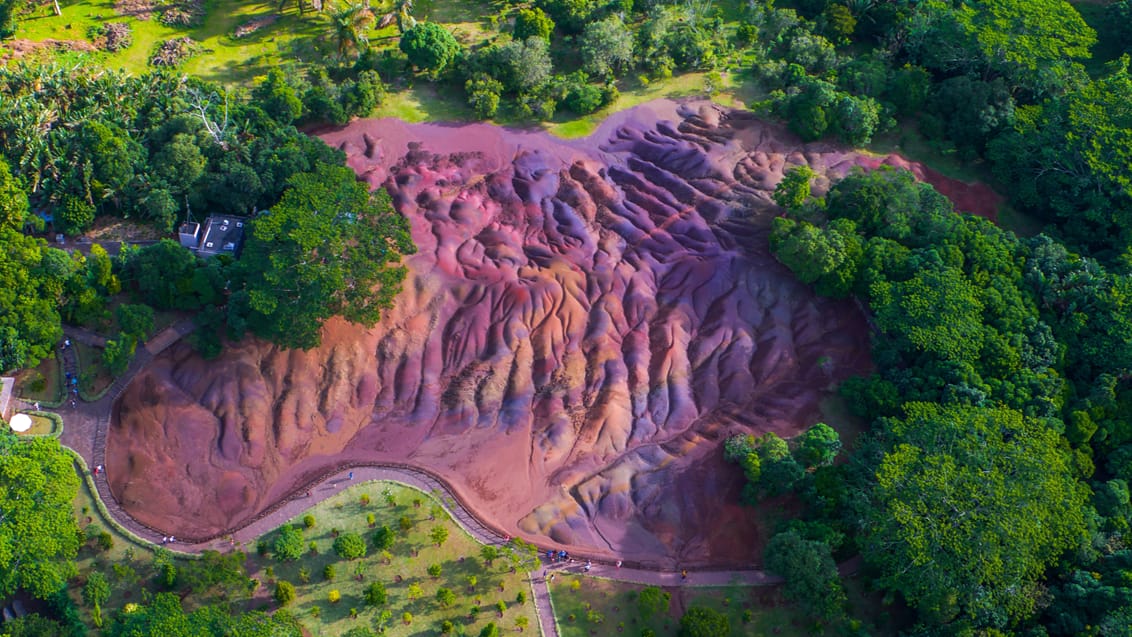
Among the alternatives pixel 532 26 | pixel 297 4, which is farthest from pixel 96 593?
pixel 297 4

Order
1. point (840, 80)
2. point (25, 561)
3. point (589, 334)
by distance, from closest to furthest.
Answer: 1. point (25, 561)
2. point (589, 334)
3. point (840, 80)

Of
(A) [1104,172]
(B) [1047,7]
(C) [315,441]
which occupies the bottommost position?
(C) [315,441]

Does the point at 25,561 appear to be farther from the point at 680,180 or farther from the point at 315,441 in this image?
the point at 680,180

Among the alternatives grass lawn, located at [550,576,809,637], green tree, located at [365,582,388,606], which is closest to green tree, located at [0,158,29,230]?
green tree, located at [365,582,388,606]

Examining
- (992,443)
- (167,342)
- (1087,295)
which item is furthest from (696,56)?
(167,342)

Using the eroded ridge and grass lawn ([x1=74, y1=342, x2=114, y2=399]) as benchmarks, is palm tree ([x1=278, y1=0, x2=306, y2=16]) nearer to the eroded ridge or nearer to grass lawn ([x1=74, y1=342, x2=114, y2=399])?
the eroded ridge

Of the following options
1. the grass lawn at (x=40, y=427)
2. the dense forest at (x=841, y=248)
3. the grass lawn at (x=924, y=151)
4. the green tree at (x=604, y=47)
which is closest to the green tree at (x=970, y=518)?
the dense forest at (x=841, y=248)

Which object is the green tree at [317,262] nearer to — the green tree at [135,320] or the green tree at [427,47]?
the green tree at [135,320]

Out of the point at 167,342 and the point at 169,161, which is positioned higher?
the point at 169,161
